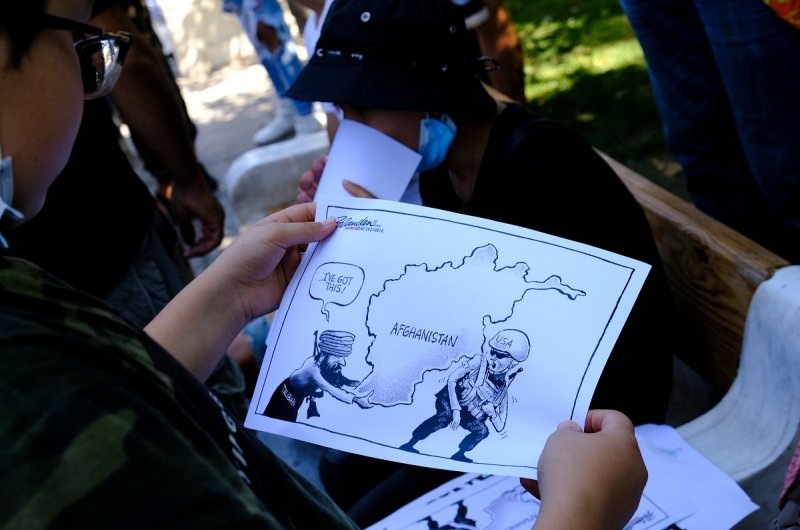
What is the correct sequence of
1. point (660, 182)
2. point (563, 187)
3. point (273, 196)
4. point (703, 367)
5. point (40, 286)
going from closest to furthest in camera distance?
point (40, 286) < point (563, 187) < point (703, 367) < point (273, 196) < point (660, 182)

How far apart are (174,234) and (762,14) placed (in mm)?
1736

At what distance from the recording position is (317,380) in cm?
109

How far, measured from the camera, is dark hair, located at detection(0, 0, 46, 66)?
0.78 m

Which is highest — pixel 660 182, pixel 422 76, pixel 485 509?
pixel 422 76

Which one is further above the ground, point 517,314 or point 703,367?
point 517,314

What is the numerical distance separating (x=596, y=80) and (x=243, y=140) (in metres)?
2.96

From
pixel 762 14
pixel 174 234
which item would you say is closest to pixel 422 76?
pixel 762 14

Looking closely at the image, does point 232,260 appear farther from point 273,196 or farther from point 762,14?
point 273,196

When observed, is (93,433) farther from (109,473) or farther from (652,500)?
(652,500)

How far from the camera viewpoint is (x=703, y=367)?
1.69m

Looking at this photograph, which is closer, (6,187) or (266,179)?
(6,187)

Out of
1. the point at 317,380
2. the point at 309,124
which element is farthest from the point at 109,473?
the point at 309,124

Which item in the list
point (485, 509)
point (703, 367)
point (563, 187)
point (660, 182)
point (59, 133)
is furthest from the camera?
point (660, 182)

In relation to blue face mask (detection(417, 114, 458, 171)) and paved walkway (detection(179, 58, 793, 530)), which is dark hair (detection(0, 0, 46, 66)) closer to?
blue face mask (detection(417, 114, 458, 171))
